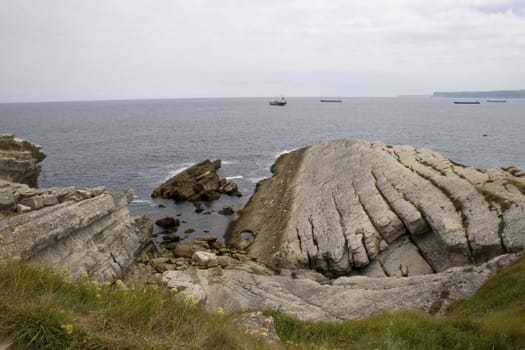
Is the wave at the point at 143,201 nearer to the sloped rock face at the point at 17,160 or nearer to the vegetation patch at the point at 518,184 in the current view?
the sloped rock face at the point at 17,160

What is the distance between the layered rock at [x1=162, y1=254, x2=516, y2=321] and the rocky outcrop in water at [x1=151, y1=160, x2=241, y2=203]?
85.0ft

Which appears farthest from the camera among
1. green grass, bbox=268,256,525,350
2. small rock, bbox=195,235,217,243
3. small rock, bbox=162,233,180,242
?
small rock, bbox=162,233,180,242

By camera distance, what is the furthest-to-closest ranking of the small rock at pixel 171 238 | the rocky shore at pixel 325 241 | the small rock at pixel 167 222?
1. the small rock at pixel 167 222
2. the small rock at pixel 171 238
3. the rocky shore at pixel 325 241

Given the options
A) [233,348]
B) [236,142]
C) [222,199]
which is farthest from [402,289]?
[236,142]

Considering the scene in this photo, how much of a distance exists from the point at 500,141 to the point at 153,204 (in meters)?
106

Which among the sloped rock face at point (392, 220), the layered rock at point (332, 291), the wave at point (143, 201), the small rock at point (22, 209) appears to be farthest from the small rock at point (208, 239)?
the small rock at point (22, 209)

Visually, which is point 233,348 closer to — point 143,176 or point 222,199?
point 222,199

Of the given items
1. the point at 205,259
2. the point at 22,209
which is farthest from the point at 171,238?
the point at 22,209

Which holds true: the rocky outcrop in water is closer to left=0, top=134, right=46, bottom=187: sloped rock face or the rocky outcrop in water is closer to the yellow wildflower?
left=0, top=134, right=46, bottom=187: sloped rock face

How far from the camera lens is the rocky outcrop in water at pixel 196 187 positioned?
55.1 meters

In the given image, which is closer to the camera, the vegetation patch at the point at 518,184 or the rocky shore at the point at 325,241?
the rocky shore at the point at 325,241

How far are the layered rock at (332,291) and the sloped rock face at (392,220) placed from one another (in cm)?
374

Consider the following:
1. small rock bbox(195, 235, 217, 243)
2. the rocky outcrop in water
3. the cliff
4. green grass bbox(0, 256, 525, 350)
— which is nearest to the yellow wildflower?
green grass bbox(0, 256, 525, 350)

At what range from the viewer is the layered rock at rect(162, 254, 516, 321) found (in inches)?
808
